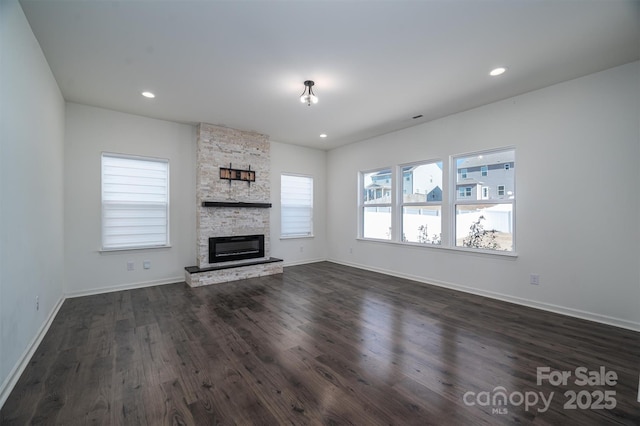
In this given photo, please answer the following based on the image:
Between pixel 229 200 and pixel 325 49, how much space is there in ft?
11.7

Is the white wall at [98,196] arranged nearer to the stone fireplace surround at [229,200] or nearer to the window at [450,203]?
the stone fireplace surround at [229,200]

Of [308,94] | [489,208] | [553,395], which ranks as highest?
[308,94]

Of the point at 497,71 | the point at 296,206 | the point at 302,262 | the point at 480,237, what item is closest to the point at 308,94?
the point at 497,71

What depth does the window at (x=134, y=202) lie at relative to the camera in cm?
449

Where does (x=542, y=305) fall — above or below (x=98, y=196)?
below

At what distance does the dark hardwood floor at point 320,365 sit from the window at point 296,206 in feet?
9.49

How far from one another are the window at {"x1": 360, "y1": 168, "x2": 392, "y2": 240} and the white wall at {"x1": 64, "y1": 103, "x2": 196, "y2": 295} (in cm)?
373

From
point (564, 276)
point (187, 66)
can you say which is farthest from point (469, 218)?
point (187, 66)

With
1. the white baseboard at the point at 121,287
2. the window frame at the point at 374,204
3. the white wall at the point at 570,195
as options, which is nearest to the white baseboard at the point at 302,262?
the window frame at the point at 374,204

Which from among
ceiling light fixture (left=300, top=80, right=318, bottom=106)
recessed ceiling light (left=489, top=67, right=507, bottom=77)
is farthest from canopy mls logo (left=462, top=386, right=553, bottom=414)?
ceiling light fixture (left=300, top=80, right=318, bottom=106)

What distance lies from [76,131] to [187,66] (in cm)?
254

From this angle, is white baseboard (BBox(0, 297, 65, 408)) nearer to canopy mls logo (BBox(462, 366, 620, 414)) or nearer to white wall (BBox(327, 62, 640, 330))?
canopy mls logo (BBox(462, 366, 620, 414))

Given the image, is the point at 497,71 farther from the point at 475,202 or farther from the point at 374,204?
the point at 374,204

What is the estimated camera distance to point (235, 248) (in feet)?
18.0
